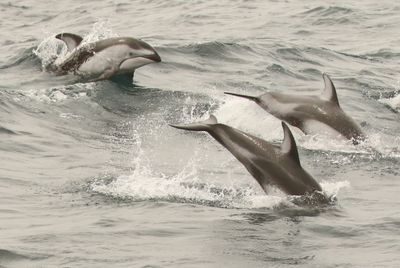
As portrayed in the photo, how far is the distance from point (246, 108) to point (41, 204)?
6.21 metres

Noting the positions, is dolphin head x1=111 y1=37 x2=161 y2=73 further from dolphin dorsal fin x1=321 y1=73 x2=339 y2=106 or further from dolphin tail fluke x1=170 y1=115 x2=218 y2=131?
dolphin tail fluke x1=170 y1=115 x2=218 y2=131

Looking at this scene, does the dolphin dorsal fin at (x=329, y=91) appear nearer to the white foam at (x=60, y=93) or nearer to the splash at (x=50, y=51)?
the white foam at (x=60, y=93)

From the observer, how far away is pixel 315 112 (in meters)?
14.0

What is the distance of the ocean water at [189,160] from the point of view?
8758 millimetres

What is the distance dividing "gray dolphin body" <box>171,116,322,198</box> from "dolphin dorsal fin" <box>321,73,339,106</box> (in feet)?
11.2

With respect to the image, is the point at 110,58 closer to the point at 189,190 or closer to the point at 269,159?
the point at 189,190

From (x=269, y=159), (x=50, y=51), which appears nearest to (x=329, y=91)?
(x=269, y=159)

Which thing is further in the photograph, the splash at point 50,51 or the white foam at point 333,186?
the splash at point 50,51

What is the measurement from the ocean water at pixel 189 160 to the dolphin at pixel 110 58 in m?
0.41

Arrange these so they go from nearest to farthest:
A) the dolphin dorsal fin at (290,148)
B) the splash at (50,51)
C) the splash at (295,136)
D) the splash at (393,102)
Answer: the dolphin dorsal fin at (290,148) < the splash at (295,136) < the splash at (393,102) < the splash at (50,51)

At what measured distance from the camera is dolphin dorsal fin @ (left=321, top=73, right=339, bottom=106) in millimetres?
13773

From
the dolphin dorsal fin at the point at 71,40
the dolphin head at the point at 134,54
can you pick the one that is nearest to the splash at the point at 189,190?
the dolphin head at the point at 134,54

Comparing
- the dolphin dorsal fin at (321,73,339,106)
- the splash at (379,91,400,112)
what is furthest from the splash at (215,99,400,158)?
the splash at (379,91,400,112)

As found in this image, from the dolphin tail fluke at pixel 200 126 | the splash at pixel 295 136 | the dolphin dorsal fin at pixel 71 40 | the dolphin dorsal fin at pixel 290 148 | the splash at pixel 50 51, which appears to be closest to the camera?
the dolphin tail fluke at pixel 200 126
